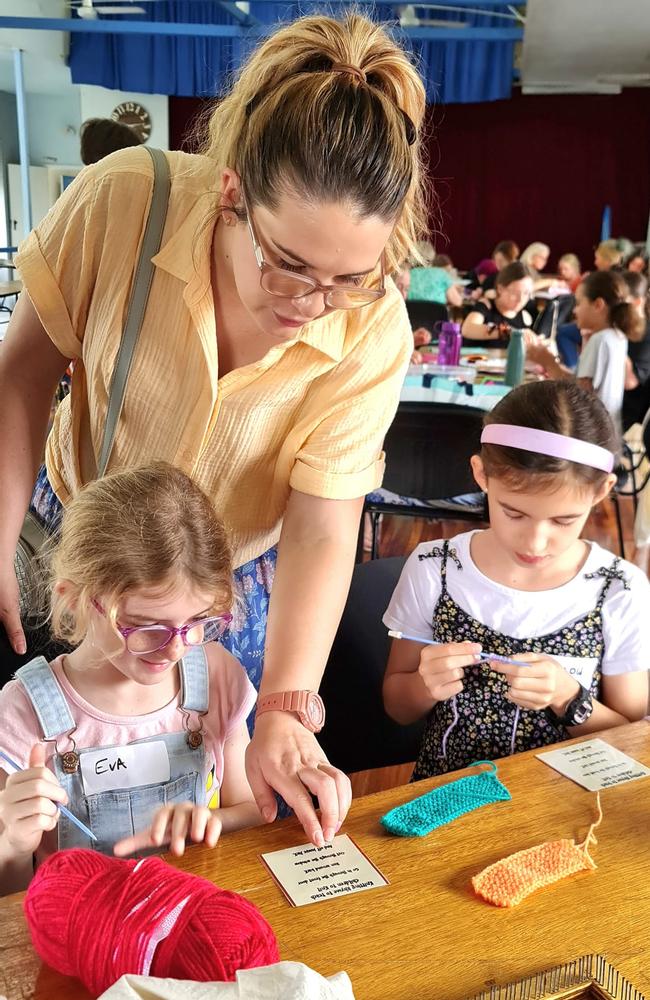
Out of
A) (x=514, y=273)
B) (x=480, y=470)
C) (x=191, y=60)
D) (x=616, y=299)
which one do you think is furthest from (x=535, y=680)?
(x=191, y=60)

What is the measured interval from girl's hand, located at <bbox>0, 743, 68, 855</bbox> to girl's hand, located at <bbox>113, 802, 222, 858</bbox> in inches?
3.6

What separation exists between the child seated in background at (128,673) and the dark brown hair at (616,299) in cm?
403

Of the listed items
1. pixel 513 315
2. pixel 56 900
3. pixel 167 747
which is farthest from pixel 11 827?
pixel 513 315

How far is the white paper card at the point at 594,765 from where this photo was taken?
4.04 ft

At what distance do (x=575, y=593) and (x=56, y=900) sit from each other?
1.09 metres

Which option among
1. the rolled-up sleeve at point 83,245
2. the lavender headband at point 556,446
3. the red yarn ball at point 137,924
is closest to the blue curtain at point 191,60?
the lavender headband at point 556,446

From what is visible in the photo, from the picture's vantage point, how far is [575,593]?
166 cm

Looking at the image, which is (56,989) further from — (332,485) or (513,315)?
(513,315)

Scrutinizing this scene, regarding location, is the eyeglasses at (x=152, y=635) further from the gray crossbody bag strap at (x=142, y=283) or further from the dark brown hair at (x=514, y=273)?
the dark brown hair at (x=514, y=273)

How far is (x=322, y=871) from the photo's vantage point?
3.31ft

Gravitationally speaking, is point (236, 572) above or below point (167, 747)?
above

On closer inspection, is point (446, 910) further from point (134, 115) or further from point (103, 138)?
point (134, 115)

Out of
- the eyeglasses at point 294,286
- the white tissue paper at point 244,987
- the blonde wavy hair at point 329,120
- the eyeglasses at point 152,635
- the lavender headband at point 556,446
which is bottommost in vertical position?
the white tissue paper at point 244,987

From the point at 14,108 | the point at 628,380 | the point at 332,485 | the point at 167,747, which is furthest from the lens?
the point at 14,108
